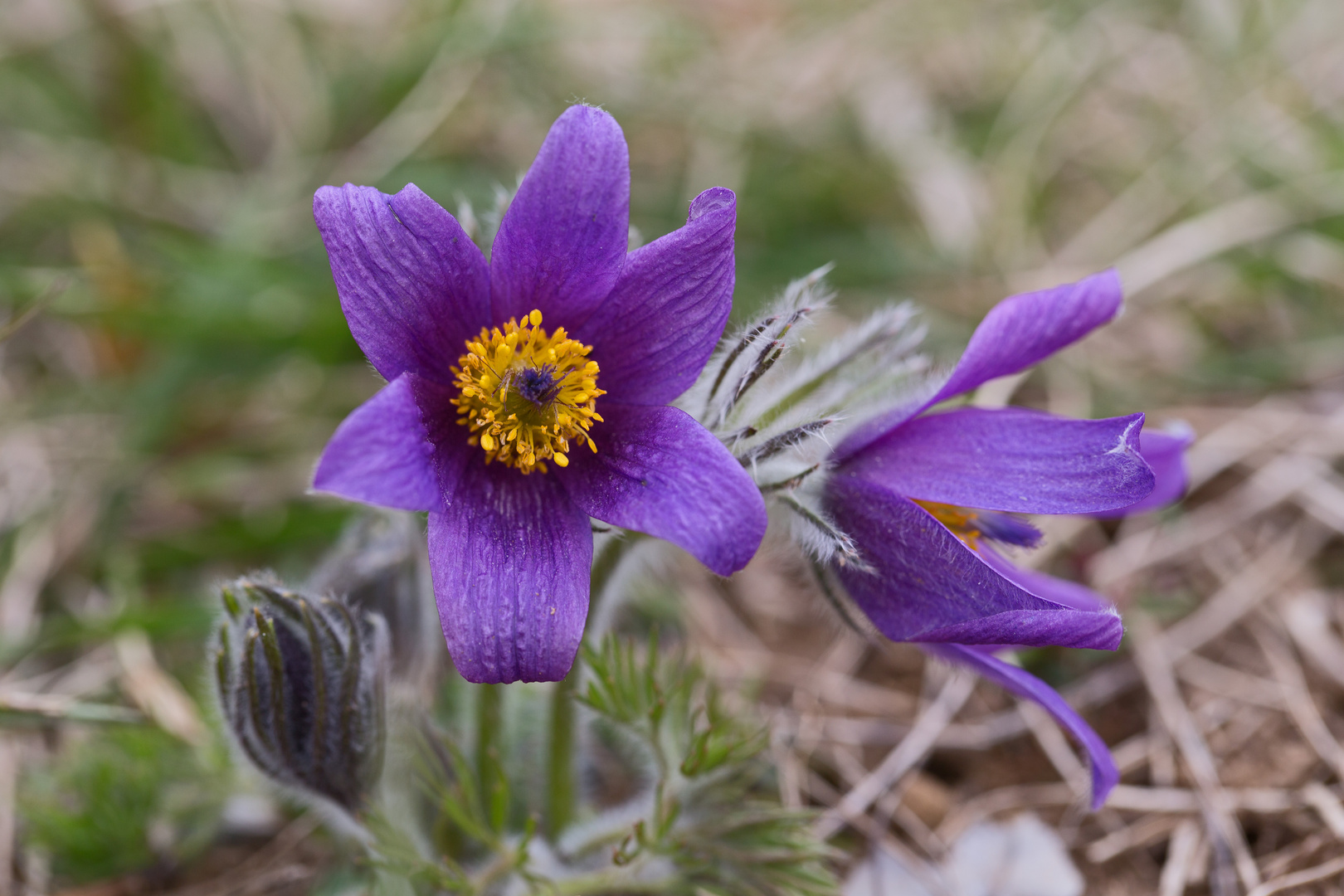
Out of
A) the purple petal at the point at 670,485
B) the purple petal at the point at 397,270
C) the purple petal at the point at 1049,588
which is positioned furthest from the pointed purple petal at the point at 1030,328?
the purple petal at the point at 397,270

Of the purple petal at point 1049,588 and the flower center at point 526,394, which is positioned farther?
the purple petal at point 1049,588

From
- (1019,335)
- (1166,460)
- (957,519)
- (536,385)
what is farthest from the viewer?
(1166,460)

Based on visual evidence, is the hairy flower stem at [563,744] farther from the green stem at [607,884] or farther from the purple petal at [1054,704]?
the purple petal at [1054,704]

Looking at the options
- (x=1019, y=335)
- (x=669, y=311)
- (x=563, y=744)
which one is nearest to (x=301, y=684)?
(x=563, y=744)

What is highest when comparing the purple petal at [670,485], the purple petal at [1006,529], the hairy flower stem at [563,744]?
the purple petal at [670,485]

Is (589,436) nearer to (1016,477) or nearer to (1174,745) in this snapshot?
(1016,477)

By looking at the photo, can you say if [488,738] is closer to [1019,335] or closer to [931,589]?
[931,589]

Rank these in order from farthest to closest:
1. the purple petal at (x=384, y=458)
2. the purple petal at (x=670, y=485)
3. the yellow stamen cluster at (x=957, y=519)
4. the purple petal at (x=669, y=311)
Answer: the yellow stamen cluster at (x=957, y=519), the purple petal at (x=669, y=311), the purple petal at (x=670, y=485), the purple petal at (x=384, y=458)
